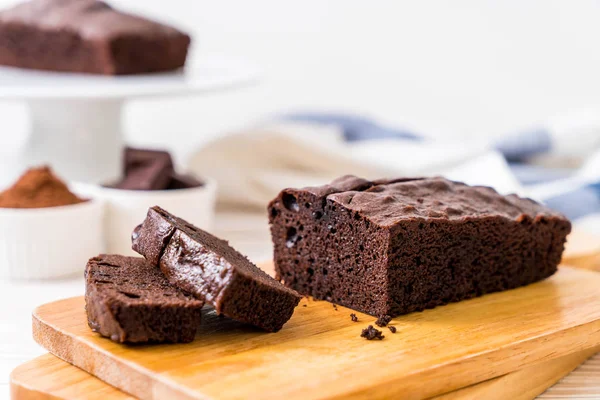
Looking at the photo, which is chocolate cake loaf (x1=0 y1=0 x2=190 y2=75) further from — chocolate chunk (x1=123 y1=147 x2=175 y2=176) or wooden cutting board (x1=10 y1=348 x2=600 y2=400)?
wooden cutting board (x1=10 y1=348 x2=600 y2=400)

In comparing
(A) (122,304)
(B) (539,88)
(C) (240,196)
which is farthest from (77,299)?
(B) (539,88)

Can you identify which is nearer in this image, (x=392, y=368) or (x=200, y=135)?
(x=392, y=368)

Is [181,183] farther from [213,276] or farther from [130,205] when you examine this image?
[213,276]

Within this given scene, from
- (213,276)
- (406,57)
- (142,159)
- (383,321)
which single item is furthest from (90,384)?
(406,57)

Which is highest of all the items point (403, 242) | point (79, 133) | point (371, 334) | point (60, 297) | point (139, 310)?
point (79, 133)

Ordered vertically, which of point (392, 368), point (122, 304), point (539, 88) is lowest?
point (392, 368)

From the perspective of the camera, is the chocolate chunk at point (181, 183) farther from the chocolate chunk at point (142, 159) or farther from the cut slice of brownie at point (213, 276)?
the cut slice of brownie at point (213, 276)

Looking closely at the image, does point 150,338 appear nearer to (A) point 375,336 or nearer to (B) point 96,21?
(A) point 375,336
